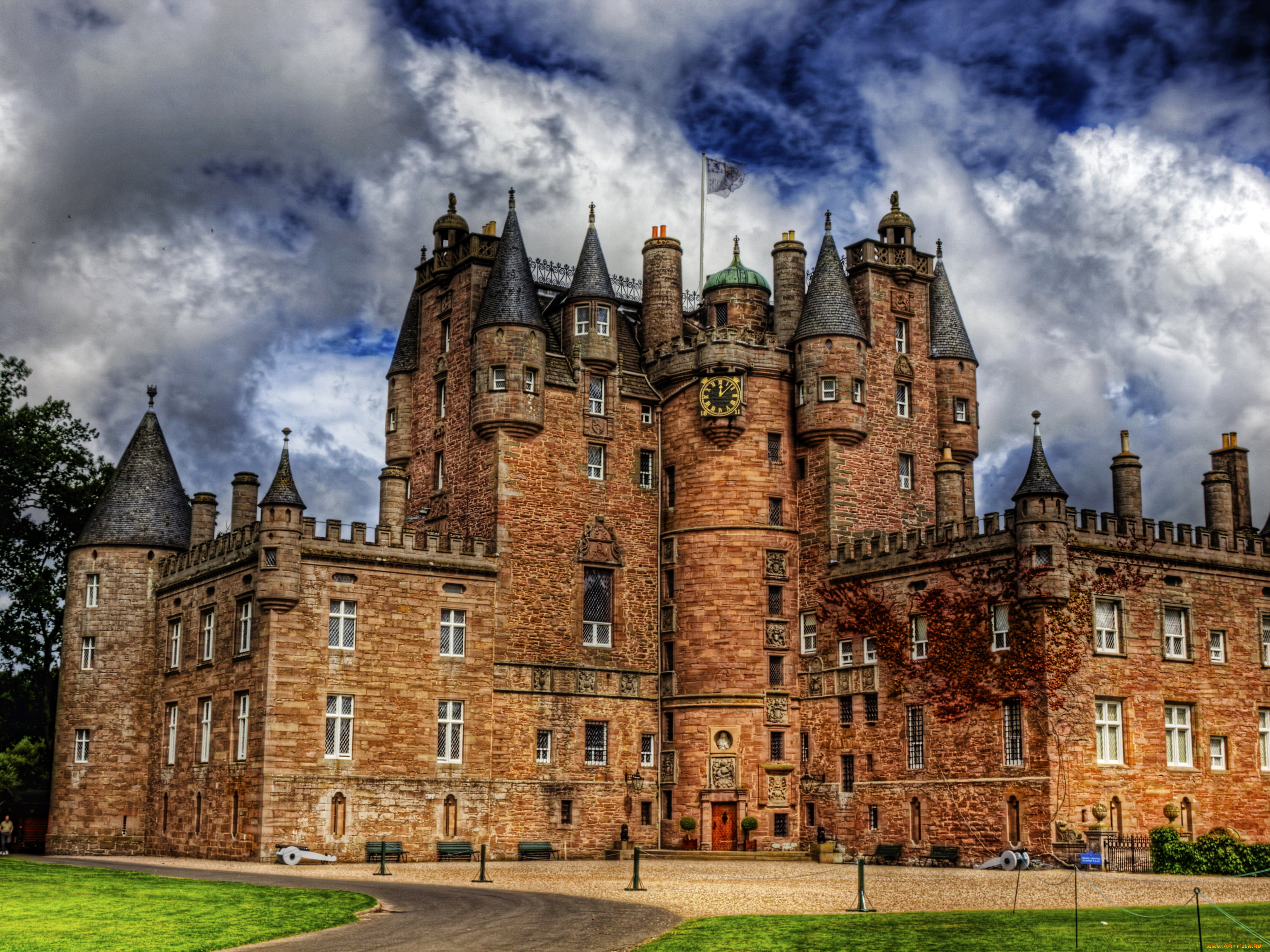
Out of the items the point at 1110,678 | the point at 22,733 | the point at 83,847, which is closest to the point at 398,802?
the point at 83,847

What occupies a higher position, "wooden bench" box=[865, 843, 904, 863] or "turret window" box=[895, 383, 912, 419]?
"turret window" box=[895, 383, 912, 419]

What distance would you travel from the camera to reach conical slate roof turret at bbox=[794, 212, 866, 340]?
56219mm

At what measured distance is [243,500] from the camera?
182ft

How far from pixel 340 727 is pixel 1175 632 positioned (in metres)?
27.0

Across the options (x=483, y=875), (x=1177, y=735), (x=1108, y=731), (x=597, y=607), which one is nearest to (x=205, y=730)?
(x=597, y=607)

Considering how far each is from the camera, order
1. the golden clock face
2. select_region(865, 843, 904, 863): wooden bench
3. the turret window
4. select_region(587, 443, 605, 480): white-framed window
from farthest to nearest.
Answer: the turret window, select_region(587, 443, 605, 480): white-framed window, the golden clock face, select_region(865, 843, 904, 863): wooden bench

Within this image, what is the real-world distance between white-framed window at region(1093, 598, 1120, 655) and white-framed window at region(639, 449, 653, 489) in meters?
17.5

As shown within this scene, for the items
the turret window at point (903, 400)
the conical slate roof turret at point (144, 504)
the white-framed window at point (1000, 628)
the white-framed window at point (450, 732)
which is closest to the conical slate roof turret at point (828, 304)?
the turret window at point (903, 400)

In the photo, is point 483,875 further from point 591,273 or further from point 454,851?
point 591,273

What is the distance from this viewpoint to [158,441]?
5984 centimetres

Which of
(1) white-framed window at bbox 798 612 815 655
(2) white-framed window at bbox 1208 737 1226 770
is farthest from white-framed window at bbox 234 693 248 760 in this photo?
(2) white-framed window at bbox 1208 737 1226 770

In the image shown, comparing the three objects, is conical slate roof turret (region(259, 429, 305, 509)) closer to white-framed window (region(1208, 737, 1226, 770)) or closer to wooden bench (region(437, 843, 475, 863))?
wooden bench (region(437, 843, 475, 863))

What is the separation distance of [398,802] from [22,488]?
2530cm

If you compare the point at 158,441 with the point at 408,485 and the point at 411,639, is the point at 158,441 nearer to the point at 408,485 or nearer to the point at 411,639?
the point at 408,485
